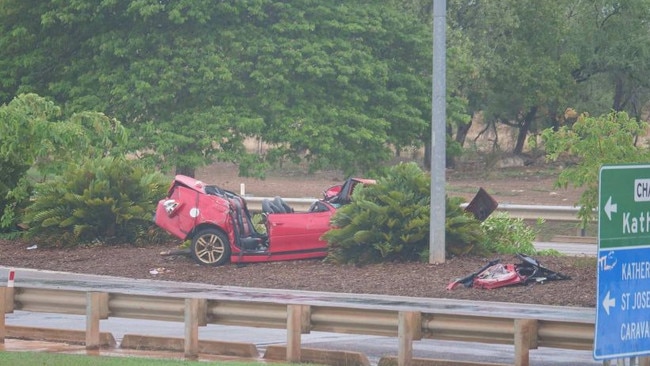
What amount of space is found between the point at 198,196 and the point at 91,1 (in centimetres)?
1908

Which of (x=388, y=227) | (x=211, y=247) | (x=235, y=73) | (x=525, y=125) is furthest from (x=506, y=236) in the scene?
(x=525, y=125)

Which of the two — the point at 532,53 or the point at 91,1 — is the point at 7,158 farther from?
the point at 532,53

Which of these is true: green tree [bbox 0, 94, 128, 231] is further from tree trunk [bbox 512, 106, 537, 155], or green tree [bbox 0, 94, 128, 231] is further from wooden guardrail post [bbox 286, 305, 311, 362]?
tree trunk [bbox 512, 106, 537, 155]

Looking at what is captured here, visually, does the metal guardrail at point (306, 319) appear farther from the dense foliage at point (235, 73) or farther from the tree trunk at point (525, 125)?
the tree trunk at point (525, 125)

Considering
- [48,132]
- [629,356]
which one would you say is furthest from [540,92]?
[629,356]

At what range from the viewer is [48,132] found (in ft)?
76.9

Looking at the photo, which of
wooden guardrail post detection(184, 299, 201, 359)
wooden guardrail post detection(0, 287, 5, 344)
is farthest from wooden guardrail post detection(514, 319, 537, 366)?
wooden guardrail post detection(0, 287, 5, 344)

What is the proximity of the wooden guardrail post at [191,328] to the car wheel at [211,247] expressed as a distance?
8.01 meters

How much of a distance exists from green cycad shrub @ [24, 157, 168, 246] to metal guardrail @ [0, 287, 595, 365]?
928 centimetres

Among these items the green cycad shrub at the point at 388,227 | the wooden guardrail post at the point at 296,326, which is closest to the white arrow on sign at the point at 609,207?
the wooden guardrail post at the point at 296,326

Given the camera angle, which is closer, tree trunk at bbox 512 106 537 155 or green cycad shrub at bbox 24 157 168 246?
green cycad shrub at bbox 24 157 168 246

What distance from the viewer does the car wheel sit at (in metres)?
19.6

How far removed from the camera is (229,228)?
19.6 metres

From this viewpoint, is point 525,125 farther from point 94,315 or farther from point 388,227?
point 94,315
